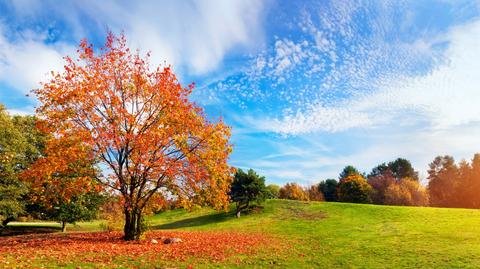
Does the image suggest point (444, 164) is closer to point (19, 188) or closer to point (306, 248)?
point (306, 248)

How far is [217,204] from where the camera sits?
25203 millimetres

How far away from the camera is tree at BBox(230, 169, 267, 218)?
162 ft

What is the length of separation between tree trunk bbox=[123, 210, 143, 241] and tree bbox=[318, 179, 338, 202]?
2828 inches

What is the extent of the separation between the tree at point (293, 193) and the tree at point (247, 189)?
30.5 meters

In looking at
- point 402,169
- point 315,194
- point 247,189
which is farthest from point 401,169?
point 247,189

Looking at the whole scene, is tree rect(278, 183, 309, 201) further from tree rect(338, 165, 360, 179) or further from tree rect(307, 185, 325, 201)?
tree rect(338, 165, 360, 179)

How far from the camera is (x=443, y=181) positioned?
93.2 meters

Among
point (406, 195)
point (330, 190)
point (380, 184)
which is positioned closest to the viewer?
point (406, 195)

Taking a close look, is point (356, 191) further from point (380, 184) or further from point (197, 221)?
point (197, 221)

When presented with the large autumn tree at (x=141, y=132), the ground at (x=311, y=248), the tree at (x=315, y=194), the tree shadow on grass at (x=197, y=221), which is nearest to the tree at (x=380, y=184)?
the tree at (x=315, y=194)

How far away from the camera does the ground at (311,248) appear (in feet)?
53.0

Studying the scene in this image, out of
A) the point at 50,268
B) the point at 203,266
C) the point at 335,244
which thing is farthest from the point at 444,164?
the point at 50,268

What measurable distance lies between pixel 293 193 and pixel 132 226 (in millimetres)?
59596

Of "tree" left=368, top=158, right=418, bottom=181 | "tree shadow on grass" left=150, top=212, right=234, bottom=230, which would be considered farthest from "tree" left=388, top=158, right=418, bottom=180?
"tree shadow on grass" left=150, top=212, right=234, bottom=230
